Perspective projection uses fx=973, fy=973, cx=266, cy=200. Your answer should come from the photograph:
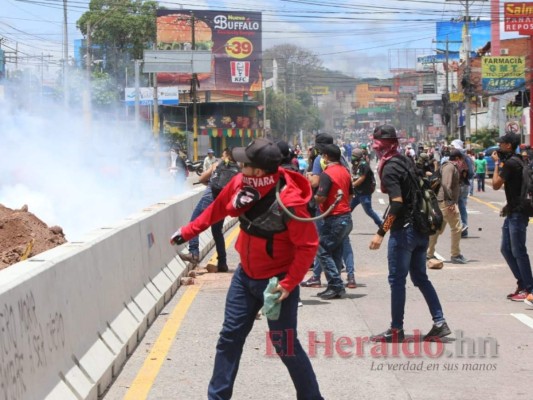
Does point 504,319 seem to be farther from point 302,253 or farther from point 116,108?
point 116,108

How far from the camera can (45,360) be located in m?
5.49

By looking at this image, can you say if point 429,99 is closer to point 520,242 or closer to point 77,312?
point 520,242

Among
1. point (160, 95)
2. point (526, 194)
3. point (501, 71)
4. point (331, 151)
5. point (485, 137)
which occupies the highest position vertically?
point (501, 71)

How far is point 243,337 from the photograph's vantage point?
5.57 m

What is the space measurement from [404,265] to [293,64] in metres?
175

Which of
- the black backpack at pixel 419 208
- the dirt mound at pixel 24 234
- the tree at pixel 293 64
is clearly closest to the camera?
the black backpack at pixel 419 208

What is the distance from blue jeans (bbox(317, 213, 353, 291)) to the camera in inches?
428

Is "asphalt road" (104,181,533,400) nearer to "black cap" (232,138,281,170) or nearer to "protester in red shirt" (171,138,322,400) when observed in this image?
"protester in red shirt" (171,138,322,400)

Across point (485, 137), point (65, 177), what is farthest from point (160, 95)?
point (65, 177)

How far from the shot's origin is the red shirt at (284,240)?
5.38 meters

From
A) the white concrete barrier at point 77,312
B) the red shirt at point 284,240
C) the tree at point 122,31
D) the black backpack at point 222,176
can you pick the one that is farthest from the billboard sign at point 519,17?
the tree at point 122,31

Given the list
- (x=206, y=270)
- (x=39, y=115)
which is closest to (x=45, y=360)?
(x=206, y=270)

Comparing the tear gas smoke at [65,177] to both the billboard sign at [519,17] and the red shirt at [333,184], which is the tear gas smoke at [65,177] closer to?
the red shirt at [333,184]

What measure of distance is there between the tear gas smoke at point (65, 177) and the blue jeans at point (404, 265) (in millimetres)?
11302
